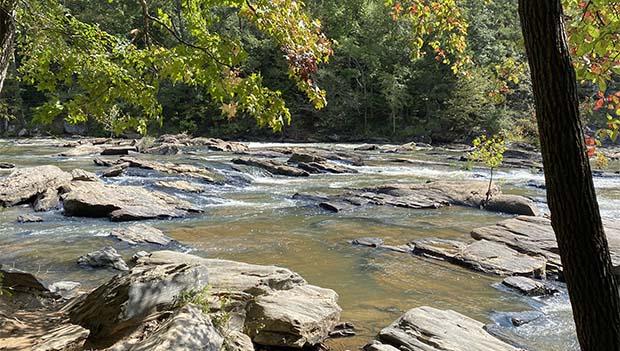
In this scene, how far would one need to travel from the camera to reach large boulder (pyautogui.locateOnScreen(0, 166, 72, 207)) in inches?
561

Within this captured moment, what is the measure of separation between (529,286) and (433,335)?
147 inches

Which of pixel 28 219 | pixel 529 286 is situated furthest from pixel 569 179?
pixel 28 219

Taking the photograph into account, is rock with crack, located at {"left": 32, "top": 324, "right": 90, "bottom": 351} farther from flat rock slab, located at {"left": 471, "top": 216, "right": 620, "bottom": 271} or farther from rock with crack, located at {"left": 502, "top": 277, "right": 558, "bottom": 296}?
flat rock slab, located at {"left": 471, "top": 216, "right": 620, "bottom": 271}

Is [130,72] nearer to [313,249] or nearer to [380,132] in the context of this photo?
[313,249]

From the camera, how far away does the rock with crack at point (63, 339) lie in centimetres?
440

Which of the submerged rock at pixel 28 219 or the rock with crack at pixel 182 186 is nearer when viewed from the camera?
the submerged rock at pixel 28 219

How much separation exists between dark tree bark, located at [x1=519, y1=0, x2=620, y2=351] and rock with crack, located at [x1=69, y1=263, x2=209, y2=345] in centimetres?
349

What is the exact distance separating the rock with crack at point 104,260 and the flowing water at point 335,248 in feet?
0.71

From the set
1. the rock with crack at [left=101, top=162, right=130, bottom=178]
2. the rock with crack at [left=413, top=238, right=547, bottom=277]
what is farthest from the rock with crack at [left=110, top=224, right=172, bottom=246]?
the rock with crack at [left=101, top=162, right=130, bottom=178]

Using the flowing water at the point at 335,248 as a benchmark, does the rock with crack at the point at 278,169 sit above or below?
above

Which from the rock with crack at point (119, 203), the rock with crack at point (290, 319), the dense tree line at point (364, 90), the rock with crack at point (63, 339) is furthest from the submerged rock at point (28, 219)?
the dense tree line at point (364, 90)

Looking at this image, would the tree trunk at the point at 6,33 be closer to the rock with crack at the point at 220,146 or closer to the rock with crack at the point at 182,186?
the rock with crack at the point at 182,186

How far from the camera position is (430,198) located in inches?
646

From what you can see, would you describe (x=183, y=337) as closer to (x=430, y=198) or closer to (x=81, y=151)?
(x=430, y=198)
